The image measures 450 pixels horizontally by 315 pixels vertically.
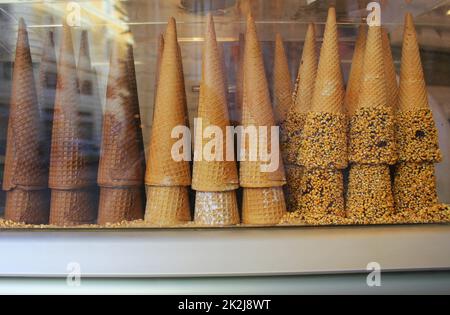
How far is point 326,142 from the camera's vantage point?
996 mm

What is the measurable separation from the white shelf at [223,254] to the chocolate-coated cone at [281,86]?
33cm

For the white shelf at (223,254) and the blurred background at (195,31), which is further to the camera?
the blurred background at (195,31)

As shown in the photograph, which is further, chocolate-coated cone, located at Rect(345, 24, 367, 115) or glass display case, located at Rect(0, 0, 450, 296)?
chocolate-coated cone, located at Rect(345, 24, 367, 115)

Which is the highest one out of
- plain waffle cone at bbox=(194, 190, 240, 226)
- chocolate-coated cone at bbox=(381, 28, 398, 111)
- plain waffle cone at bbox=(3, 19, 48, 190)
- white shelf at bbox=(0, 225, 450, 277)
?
chocolate-coated cone at bbox=(381, 28, 398, 111)

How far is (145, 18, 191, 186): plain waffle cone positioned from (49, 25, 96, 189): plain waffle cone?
0.18 m

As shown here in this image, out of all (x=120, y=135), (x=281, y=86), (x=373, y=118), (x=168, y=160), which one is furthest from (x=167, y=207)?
(x=373, y=118)

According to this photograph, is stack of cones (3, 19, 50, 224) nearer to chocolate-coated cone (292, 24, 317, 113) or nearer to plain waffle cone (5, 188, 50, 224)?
plain waffle cone (5, 188, 50, 224)

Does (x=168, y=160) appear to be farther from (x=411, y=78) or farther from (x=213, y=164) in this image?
(x=411, y=78)

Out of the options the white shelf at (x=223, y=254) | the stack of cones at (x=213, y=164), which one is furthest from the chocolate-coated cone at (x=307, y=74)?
the white shelf at (x=223, y=254)

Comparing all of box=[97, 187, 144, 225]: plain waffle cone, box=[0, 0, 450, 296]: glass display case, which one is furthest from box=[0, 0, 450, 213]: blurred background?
box=[97, 187, 144, 225]: plain waffle cone

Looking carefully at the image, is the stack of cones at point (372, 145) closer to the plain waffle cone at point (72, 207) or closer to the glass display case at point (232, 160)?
the glass display case at point (232, 160)

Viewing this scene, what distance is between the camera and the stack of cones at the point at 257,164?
39.3 inches

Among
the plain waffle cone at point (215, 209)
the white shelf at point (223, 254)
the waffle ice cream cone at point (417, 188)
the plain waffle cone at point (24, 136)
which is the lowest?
the white shelf at point (223, 254)

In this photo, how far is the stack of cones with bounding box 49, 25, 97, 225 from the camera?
3.39 feet
